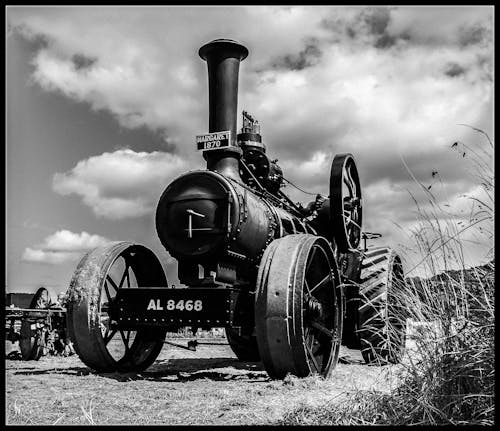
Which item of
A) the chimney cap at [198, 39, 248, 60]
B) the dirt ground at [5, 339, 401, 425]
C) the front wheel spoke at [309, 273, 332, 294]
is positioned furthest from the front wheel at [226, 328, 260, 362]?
the chimney cap at [198, 39, 248, 60]

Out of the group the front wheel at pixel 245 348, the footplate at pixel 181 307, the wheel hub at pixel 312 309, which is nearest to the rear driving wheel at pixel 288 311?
the wheel hub at pixel 312 309

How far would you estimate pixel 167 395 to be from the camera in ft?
13.5

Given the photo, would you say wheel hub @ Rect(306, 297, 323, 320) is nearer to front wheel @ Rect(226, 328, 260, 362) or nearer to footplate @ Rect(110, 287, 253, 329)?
footplate @ Rect(110, 287, 253, 329)

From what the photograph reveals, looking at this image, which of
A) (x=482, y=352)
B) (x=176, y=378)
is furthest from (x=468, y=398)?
(x=176, y=378)

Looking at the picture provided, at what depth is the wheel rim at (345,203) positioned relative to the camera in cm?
650

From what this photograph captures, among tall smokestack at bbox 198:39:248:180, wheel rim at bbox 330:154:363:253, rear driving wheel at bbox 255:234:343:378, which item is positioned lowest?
rear driving wheel at bbox 255:234:343:378

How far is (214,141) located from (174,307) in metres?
1.74

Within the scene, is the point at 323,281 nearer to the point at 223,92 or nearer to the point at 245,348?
the point at 223,92

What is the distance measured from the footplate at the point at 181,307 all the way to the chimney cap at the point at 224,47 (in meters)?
2.53

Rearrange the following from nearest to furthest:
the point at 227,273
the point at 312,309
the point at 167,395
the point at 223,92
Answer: the point at 167,395, the point at 312,309, the point at 227,273, the point at 223,92

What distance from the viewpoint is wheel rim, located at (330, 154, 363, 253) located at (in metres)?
6.50

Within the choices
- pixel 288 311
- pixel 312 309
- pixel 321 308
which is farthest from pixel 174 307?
pixel 321 308

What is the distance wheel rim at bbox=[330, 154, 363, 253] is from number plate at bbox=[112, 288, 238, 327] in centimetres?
200

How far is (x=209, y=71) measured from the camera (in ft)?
20.0
